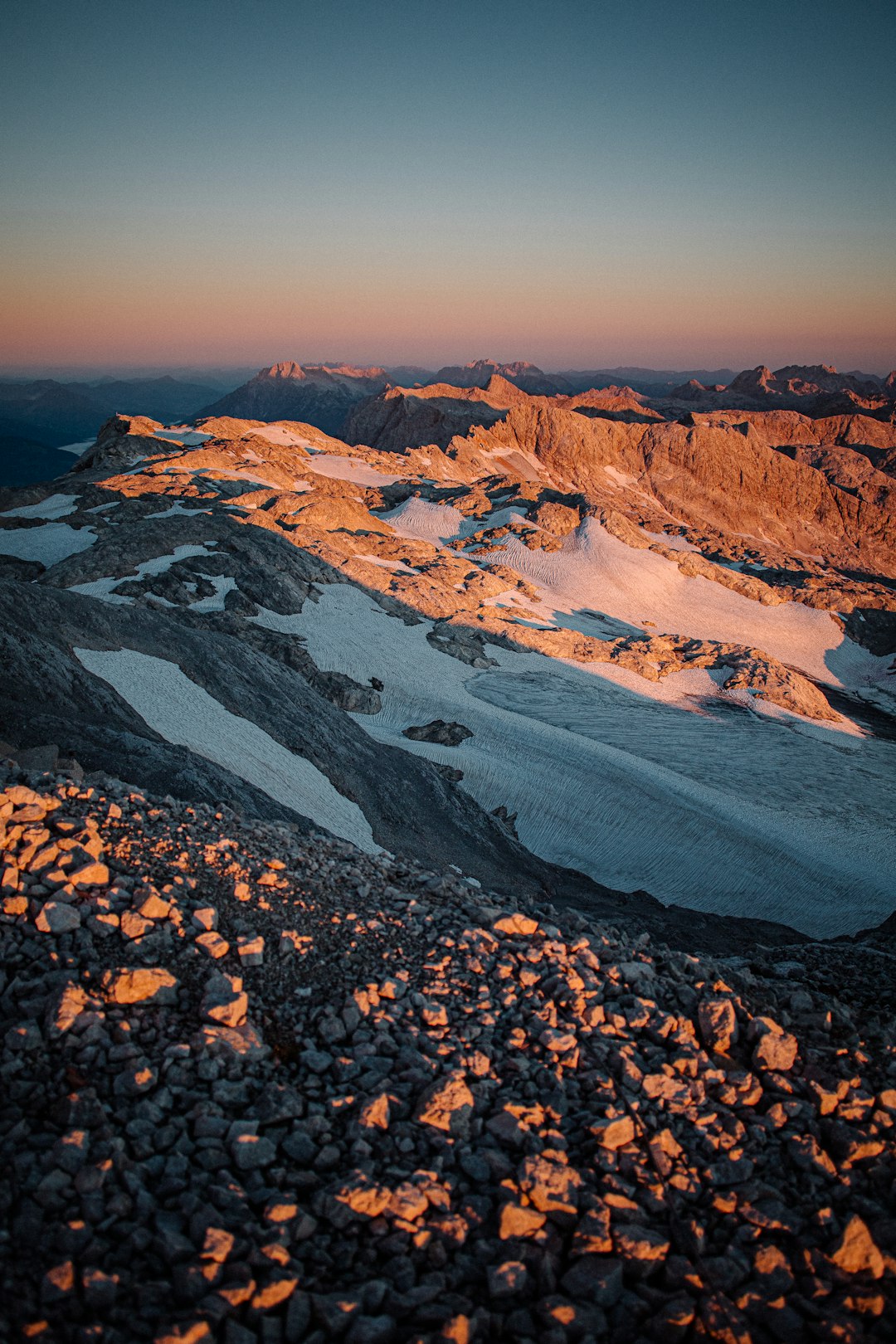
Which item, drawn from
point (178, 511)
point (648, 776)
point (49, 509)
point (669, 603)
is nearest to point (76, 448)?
point (49, 509)

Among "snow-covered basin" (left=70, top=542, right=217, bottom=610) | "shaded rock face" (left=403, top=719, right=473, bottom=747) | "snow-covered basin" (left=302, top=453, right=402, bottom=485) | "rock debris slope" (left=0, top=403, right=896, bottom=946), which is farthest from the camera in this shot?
"snow-covered basin" (left=302, top=453, right=402, bottom=485)

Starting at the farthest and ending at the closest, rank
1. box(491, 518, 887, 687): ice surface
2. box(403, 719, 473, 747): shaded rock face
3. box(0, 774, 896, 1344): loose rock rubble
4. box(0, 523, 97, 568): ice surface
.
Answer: box(491, 518, 887, 687): ice surface → box(0, 523, 97, 568): ice surface → box(403, 719, 473, 747): shaded rock face → box(0, 774, 896, 1344): loose rock rubble

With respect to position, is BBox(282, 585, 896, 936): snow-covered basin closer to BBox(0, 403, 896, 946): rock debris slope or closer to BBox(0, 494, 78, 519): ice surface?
BBox(0, 403, 896, 946): rock debris slope

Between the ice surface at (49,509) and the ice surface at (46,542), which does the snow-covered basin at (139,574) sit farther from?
the ice surface at (49,509)

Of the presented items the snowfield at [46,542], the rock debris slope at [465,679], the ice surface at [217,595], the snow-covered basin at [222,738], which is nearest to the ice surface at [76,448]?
the rock debris slope at [465,679]

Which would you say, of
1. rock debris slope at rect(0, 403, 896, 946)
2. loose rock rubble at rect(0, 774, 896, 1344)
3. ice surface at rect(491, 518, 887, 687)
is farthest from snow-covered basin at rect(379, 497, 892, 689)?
loose rock rubble at rect(0, 774, 896, 1344)

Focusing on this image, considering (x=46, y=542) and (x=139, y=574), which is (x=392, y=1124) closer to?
(x=139, y=574)
